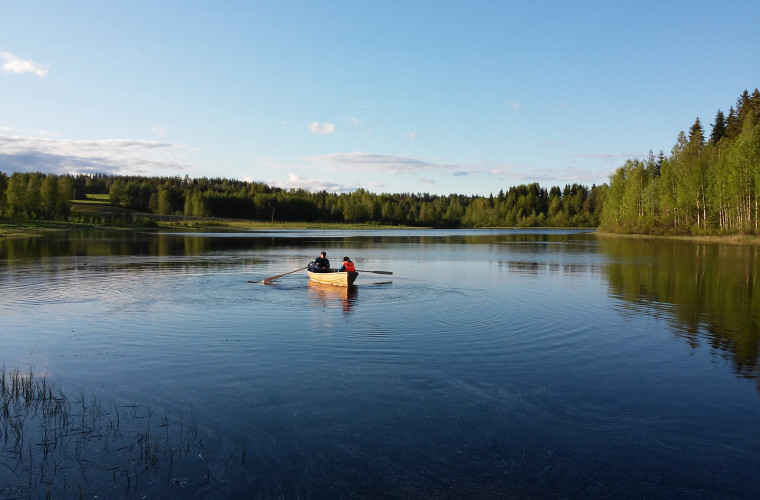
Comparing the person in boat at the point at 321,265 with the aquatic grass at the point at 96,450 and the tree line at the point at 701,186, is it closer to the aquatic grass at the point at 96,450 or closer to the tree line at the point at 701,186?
the aquatic grass at the point at 96,450

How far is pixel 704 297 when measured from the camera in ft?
97.5

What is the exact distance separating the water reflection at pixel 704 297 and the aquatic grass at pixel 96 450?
14.9 metres

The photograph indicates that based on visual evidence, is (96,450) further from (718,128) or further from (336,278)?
(718,128)

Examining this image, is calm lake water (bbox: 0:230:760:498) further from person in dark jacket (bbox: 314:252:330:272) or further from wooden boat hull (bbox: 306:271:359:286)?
person in dark jacket (bbox: 314:252:330:272)

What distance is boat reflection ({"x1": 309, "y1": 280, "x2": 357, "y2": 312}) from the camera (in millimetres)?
27719

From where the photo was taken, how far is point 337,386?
46.5 feet

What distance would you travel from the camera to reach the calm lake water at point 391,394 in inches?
372

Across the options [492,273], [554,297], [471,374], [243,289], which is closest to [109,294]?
[243,289]

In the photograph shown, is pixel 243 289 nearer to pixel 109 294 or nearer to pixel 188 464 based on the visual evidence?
pixel 109 294

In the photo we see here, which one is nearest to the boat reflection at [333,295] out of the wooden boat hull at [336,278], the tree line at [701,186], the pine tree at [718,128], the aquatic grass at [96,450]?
the wooden boat hull at [336,278]

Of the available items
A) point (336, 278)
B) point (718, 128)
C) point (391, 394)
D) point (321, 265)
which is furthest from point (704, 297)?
point (718, 128)

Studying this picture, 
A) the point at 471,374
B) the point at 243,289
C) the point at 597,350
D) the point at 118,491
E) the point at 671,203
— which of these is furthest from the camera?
the point at 671,203

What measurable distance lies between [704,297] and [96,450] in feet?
99.9

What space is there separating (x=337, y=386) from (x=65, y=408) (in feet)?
20.9
